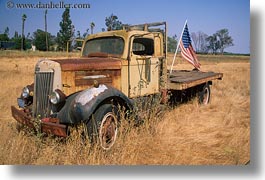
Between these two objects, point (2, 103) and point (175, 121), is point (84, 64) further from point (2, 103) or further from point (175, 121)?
point (2, 103)

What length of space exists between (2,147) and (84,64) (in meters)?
1.34

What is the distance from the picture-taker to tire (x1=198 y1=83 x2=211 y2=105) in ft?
19.0

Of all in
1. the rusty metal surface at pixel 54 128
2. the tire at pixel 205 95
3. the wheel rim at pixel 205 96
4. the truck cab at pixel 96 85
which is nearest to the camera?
the rusty metal surface at pixel 54 128

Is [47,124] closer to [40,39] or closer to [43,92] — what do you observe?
[43,92]

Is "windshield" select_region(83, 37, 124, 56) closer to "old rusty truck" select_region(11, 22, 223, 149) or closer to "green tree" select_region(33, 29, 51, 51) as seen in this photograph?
"old rusty truck" select_region(11, 22, 223, 149)

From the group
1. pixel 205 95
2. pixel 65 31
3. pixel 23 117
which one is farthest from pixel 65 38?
pixel 205 95

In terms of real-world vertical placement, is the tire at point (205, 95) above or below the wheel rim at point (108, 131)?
above

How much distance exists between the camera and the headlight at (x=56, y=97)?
306 centimetres

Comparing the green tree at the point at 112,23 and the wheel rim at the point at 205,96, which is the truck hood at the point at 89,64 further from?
the wheel rim at the point at 205,96

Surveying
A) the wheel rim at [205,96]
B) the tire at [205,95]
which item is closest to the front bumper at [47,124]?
the tire at [205,95]

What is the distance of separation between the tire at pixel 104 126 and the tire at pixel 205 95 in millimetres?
2855

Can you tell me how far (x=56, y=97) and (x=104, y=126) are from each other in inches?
24.7

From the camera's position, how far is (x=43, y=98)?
3301mm

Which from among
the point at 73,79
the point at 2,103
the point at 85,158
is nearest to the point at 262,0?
the point at 73,79
